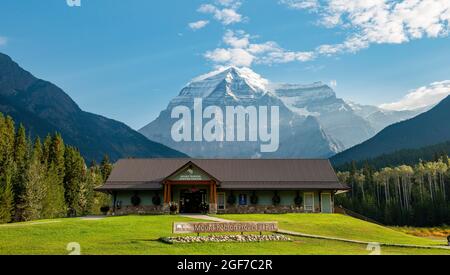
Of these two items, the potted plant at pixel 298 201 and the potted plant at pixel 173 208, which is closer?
the potted plant at pixel 173 208

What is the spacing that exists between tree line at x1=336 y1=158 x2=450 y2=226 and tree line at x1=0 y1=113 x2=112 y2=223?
4786 centimetres

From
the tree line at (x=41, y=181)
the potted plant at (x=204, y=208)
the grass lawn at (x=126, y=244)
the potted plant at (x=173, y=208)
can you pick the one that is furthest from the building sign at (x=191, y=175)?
the tree line at (x=41, y=181)

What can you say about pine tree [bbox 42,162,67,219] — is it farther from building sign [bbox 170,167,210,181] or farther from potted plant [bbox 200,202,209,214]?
potted plant [bbox 200,202,209,214]

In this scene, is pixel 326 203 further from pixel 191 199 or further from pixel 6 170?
pixel 6 170

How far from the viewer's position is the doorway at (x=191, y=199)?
149 ft

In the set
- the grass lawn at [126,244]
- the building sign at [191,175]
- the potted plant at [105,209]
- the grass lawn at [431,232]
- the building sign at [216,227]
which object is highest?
the building sign at [191,175]

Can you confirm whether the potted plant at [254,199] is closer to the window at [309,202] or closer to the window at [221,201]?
the window at [221,201]

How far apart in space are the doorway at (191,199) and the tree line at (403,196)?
4605cm

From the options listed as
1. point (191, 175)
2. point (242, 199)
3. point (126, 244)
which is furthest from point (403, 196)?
point (126, 244)

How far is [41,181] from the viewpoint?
59.1m

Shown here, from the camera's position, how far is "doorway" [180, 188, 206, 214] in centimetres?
4534

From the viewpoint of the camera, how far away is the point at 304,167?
1962 inches

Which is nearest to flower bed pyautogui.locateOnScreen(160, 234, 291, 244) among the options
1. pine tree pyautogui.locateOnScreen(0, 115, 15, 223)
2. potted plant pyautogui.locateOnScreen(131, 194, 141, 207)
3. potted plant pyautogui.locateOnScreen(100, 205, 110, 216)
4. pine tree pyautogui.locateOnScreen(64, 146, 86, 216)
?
potted plant pyautogui.locateOnScreen(100, 205, 110, 216)
